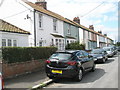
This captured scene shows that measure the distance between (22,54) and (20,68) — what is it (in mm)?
968

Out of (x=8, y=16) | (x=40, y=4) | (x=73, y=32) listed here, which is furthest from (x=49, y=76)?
(x=73, y=32)

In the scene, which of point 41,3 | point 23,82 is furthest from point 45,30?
point 23,82

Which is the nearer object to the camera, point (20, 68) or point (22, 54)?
point (20, 68)

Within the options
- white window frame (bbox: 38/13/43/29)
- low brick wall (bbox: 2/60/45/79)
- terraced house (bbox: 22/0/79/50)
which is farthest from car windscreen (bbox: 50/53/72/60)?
white window frame (bbox: 38/13/43/29)

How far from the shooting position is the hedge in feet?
28.8

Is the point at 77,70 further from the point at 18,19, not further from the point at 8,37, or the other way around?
the point at 18,19

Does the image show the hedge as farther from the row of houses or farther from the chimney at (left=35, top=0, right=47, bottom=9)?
the chimney at (left=35, top=0, right=47, bottom=9)

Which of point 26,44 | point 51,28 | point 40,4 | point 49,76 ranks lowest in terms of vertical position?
point 49,76

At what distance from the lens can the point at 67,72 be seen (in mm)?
7730

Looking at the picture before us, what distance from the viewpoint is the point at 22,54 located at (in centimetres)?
1005

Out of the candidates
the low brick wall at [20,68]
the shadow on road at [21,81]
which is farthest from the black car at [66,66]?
the low brick wall at [20,68]

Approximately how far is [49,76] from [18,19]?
431 inches

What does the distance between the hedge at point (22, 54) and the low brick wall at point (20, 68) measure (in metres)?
0.28

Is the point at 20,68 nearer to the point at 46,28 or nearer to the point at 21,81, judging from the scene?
the point at 21,81
